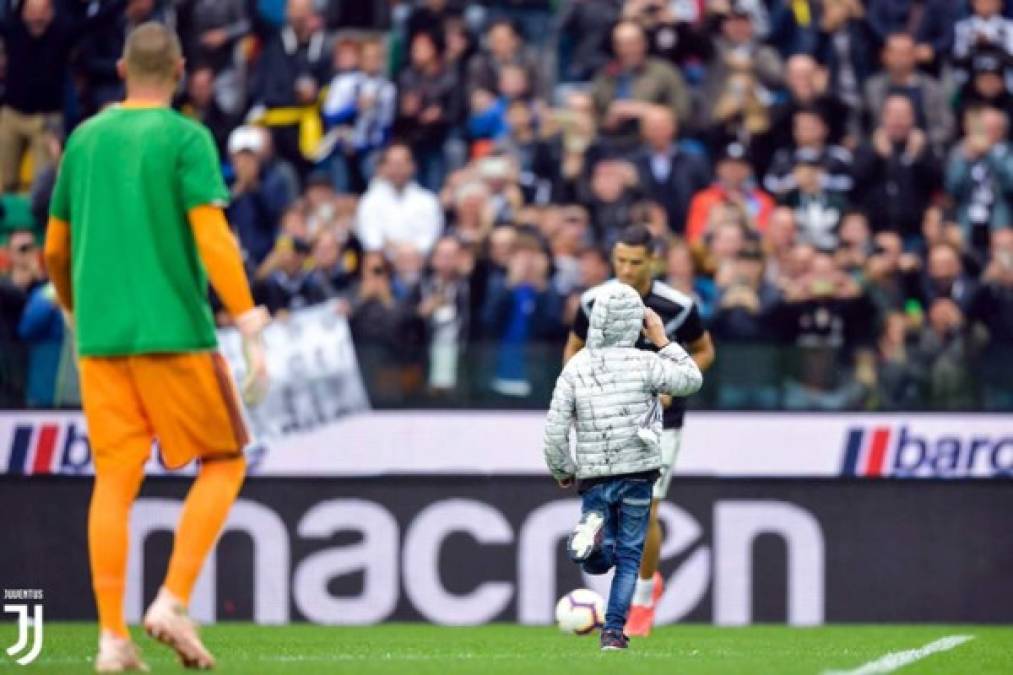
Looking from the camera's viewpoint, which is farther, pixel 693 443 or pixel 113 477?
pixel 693 443

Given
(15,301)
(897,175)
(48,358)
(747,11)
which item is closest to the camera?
(48,358)

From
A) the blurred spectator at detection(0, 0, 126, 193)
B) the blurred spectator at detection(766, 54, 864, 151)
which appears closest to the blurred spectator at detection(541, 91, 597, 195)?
the blurred spectator at detection(766, 54, 864, 151)

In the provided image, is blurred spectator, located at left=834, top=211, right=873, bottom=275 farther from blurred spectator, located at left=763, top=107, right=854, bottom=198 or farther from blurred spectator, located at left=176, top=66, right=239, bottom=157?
blurred spectator, located at left=176, top=66, right=239, bottom=157

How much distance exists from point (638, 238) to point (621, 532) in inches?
74.5

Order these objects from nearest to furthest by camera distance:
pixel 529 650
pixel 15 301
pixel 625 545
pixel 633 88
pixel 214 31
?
1. pixel 625 545
2. pixel 529 650
3. pixel 15 301
4. pixel 633 88
5. pixel 214 31

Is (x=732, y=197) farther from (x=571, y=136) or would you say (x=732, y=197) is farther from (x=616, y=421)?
(x=616, y=421)

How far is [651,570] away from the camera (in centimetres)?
1257

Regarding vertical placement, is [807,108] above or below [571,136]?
above

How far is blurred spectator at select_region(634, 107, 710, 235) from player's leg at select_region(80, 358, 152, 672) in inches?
387

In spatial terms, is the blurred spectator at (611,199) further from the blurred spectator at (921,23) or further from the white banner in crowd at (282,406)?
the blurred spectator at (921,23)

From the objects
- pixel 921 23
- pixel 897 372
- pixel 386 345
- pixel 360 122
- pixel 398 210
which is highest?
pixel 921 23

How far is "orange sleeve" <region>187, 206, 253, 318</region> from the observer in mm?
8297

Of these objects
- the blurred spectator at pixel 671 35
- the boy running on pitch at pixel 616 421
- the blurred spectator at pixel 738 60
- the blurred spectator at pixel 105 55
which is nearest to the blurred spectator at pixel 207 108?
the blurred spectator at pixel 105 55

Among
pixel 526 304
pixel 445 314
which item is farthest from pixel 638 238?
pixel 445 314
